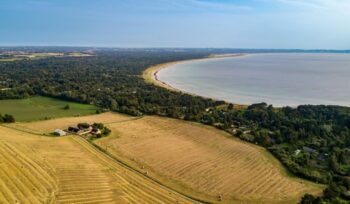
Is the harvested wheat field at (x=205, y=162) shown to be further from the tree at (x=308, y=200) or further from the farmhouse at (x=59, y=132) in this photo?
the farmhouse at (x=59, y=132)

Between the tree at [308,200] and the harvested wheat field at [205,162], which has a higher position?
the tree at [308,200]

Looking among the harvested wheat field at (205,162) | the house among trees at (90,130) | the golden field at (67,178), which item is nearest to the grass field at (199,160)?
the harvested wheat field at (205,162)

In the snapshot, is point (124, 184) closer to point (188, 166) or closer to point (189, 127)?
Answer: point (188, 166)

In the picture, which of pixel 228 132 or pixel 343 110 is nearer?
pixel 228 132

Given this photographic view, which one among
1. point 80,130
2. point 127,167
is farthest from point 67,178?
point 80,130

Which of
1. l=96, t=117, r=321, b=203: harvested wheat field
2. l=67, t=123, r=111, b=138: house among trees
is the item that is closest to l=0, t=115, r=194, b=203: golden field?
l=96, t=117, r=321, b=203: harvested wheat field

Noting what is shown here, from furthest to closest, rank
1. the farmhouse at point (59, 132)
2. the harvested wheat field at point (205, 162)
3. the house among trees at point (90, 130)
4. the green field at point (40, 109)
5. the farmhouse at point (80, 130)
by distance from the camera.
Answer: the green field at point (40, 109) → the farmhouse at point (80, 130) → the house among trees at point (90, 130) → the farmhouse at point (59, 132) → the harvested wheat field at point (205, 162)

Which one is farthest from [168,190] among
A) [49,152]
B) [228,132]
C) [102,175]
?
[228,132]

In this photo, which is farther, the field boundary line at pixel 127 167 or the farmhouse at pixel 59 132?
the farmhouse at pixel 59 132
